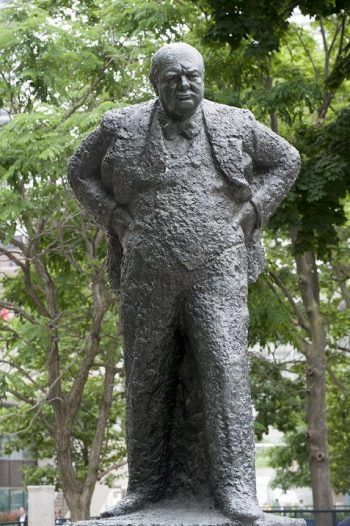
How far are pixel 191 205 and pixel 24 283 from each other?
1251 cm

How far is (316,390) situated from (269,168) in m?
12.3

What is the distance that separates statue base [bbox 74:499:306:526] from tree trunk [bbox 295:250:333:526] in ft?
39.4

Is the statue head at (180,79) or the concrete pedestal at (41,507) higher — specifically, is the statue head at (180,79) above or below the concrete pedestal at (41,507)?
above

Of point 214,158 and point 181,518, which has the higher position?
point 214,158

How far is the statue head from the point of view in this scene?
15.9ft

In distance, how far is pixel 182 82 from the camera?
4855 mm

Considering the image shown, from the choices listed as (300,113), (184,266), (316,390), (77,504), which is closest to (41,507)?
(77,504)

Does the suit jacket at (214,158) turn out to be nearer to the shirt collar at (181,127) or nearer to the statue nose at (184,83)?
the shirt collar at (181,127)

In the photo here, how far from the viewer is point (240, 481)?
4598 mm

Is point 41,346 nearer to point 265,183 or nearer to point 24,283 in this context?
point 24,283

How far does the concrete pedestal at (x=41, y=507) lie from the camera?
1760cm

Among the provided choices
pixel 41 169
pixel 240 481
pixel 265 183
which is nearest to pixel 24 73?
pixel 41 169

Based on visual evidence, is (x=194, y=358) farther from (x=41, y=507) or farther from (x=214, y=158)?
(x=41, y=507)

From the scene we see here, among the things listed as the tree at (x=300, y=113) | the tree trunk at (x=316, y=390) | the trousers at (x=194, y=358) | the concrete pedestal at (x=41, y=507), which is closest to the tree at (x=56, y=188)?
the concrete pedestal at (x=41, y=507)
